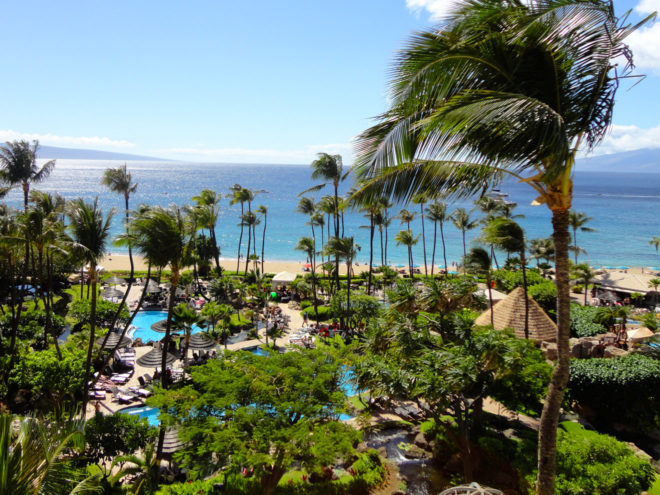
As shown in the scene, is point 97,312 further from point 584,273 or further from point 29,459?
point 584,273

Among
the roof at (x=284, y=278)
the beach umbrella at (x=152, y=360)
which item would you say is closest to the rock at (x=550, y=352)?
the beach umbrella at (x=152, y=360)

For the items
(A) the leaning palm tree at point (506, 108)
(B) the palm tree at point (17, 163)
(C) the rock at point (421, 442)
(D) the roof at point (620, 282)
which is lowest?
(C) the rock at point (421, 442)

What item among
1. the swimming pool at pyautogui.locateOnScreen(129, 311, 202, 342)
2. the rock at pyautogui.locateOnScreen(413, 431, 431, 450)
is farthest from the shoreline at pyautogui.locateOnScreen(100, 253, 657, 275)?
the rock at pyautogui.locateOnScreen(413, 431, 431, 450)

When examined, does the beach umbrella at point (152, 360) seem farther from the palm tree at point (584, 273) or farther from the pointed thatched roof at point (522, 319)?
the palm tree at point (584, 273)

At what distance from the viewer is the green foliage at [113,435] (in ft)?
38.2

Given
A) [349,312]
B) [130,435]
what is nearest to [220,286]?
[349,312]

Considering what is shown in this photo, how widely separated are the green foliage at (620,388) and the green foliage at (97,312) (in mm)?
24852

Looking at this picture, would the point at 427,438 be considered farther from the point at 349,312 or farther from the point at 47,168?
the point at 47,168

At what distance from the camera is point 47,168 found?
27.9 metres

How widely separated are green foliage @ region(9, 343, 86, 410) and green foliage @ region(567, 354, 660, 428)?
18884 millimetres

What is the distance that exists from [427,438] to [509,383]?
12.5 feet

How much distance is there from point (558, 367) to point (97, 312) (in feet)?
84.6

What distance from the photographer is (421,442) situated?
538 inches

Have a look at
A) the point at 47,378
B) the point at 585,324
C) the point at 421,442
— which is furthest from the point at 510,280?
the point at 47,378
